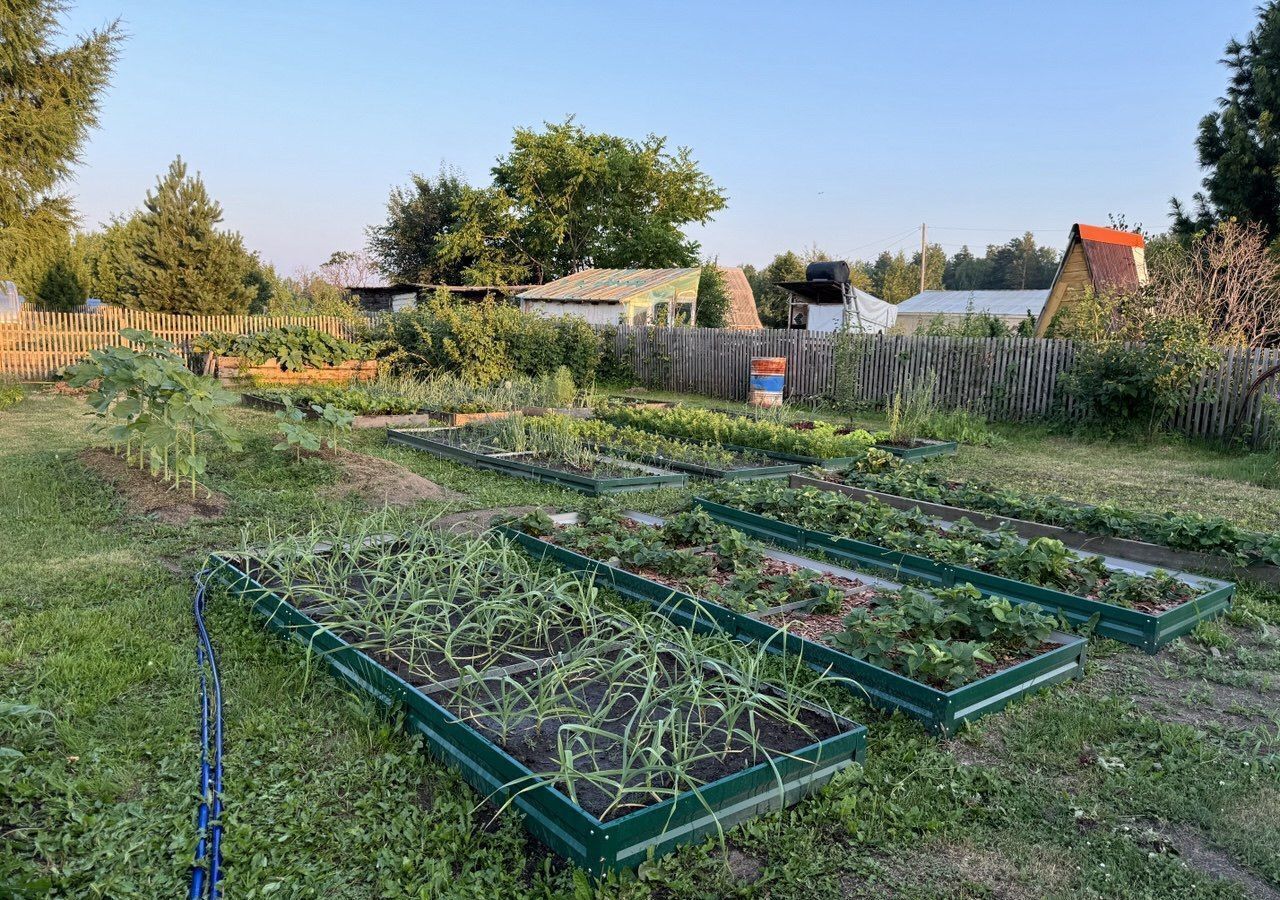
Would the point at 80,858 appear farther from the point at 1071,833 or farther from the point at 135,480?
the point at 135,480

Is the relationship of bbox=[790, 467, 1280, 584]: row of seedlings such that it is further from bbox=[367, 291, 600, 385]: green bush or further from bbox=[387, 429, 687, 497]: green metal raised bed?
bbox=[367, 291, 600, 385]: green bush

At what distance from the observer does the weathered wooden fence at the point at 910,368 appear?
1023 cm

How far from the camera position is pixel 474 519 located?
6.05m

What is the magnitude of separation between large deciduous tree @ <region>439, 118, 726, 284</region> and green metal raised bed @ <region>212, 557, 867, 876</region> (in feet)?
109

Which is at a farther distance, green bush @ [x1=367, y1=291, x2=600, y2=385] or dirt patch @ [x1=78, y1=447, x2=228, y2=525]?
green bush @ [x1=367, y1=291, x2=600, y2=385]

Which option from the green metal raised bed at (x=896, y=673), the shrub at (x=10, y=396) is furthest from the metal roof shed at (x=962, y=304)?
the green metal raised bed at (x=896, y=673)

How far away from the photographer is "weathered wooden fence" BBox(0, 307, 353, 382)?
16.2 meters

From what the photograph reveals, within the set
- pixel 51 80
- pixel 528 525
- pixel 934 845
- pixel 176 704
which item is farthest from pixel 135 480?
pixel 51 80

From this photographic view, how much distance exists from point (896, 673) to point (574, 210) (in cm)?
3442

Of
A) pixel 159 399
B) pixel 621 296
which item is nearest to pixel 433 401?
pixel 159 399

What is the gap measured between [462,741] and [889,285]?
4866 centimetres

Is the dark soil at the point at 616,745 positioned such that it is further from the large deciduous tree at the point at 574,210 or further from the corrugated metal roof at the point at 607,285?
the large deciduous tree at the point at 574,210

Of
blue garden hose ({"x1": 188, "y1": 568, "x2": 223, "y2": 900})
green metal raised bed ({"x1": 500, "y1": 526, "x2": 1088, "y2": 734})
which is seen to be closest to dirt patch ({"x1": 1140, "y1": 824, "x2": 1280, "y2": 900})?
green metal raised bed ({"x1": 500, "y1": 526, "x2": 1088, "y2": 734})

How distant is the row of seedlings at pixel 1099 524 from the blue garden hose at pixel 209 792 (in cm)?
445
